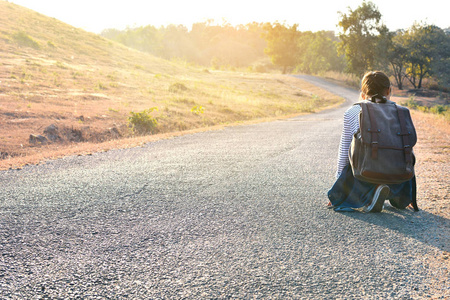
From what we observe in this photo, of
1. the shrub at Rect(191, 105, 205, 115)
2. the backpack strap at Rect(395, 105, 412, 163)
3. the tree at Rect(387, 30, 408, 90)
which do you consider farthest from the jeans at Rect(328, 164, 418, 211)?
the tree at Rect(387, 30, 408, 90)

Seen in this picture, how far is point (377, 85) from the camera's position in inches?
163

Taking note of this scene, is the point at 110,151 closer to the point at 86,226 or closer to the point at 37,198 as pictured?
the point at 37,198

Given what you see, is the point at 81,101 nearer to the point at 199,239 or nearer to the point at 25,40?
the point at 199,239

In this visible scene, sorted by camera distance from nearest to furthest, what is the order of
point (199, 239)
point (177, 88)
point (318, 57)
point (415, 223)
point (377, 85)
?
point (199, 239) → point (415, 223) → point (377, 85) → point (177, 88) → point (318, 57)

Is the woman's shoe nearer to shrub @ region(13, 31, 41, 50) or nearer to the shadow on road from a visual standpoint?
the shadow on road

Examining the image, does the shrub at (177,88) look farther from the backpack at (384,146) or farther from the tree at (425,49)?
the tree at (425,49)

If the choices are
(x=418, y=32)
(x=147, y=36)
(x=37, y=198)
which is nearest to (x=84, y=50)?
(x=37, y=198)

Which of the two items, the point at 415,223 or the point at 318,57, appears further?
the point at 318,57

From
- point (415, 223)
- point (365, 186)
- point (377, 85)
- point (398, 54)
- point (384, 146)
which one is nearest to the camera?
point (384, 146)

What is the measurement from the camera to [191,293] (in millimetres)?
2572

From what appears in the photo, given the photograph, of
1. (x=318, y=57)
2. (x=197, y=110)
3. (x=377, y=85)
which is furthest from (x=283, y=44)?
(x=377, y=85)

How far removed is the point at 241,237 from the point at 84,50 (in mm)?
33003

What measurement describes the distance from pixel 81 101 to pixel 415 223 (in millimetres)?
13939

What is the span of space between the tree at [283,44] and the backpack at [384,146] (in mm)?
59965
